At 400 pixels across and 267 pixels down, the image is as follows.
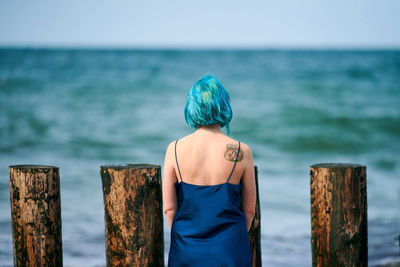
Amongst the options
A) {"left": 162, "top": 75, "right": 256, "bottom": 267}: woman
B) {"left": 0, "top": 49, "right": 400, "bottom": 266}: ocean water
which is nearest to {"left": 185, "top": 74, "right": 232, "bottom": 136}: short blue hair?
{"left": 162, "top": 75, "right": 256, "bottom": 267}: woman

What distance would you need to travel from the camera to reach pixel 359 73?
2638 cm

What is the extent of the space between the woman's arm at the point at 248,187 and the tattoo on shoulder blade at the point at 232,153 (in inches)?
1.0

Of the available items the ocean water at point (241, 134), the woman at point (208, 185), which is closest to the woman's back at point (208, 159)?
the woman at point (208, 185)

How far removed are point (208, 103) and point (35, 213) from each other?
3.99ft

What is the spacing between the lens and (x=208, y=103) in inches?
96.0

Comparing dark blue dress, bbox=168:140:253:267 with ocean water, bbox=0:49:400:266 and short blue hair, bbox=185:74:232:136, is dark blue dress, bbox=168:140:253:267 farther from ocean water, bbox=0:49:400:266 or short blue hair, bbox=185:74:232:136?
ocean water, bbox=0:49:400:266

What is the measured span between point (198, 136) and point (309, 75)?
24486 mm

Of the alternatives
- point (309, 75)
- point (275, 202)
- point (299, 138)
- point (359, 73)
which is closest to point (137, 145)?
point (299, 138)

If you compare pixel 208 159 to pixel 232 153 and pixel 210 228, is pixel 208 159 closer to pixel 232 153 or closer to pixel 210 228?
pixel 232 153

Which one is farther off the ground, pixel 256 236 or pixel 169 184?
pixel 169 184

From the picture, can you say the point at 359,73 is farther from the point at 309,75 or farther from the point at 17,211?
the point at 17,211

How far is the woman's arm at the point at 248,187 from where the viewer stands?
2.55 m

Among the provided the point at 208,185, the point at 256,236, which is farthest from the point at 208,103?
the point at 256,236

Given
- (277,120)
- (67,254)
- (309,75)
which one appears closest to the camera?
(67,254)
